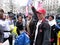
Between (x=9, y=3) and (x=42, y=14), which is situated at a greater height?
(x=42, y=14)

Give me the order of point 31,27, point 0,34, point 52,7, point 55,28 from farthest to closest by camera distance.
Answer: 1. point 52,7
2. point 55,28
3. point 31,27
4. point 0,34

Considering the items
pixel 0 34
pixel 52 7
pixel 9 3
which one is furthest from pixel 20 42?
pixel 52 7

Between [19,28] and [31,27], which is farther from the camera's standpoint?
[19,28]

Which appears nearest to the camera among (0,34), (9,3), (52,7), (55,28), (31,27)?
(0,34)

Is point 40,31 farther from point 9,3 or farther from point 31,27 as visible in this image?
point 9,3

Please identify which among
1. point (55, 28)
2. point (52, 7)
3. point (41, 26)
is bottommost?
point (52, 7)

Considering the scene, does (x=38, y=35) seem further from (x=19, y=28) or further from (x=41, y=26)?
(x=19, y=28)

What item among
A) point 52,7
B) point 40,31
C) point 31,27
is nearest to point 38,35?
point 40,31

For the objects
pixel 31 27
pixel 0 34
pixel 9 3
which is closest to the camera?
pixel 0 34

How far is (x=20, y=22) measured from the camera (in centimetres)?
933

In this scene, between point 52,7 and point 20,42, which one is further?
point 52,7

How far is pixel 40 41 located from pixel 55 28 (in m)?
3.17

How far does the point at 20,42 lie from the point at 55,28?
326cm

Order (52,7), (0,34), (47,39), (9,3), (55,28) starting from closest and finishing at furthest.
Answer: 1. (0,34)
2. (47,39)
3. (55,28)
4. (9,3)
5. (52,7)
